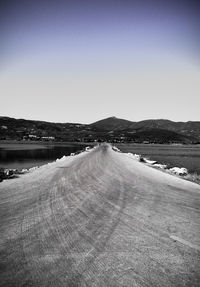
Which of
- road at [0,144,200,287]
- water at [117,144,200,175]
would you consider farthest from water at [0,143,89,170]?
road at [0,144,200,287]

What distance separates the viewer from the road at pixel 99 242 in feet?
13.1

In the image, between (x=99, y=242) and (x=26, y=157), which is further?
(x=26, y=157)

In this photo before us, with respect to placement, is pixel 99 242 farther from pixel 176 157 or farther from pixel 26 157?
pixel 176 157

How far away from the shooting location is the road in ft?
13.1

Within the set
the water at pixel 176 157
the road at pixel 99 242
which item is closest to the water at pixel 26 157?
the water at pixel 176 157

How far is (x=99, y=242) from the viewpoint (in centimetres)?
530

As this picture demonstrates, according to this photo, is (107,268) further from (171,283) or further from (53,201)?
(53,201)

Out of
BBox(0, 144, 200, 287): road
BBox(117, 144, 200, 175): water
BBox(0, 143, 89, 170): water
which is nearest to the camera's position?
BBox(0, 144, 200, 287): road

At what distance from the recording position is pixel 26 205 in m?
8.73

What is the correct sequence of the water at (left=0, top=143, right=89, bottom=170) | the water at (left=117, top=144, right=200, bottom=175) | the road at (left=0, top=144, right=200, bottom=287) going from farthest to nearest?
the water at (left=0, top=143, right=89, bottom=170) → the water at (left=117, top=144, right=200, bottom=175) → the road at (left=0, top=144, right=200, bottom=287)

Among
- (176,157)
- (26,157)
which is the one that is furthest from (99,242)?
(176,157)

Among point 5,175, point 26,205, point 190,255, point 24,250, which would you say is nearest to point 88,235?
point 24,250

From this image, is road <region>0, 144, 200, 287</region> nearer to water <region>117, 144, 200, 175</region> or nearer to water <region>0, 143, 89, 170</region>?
Answer: water <region>117, 144, 200, 175</region>

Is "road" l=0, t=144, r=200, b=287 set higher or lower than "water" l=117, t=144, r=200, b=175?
higher
